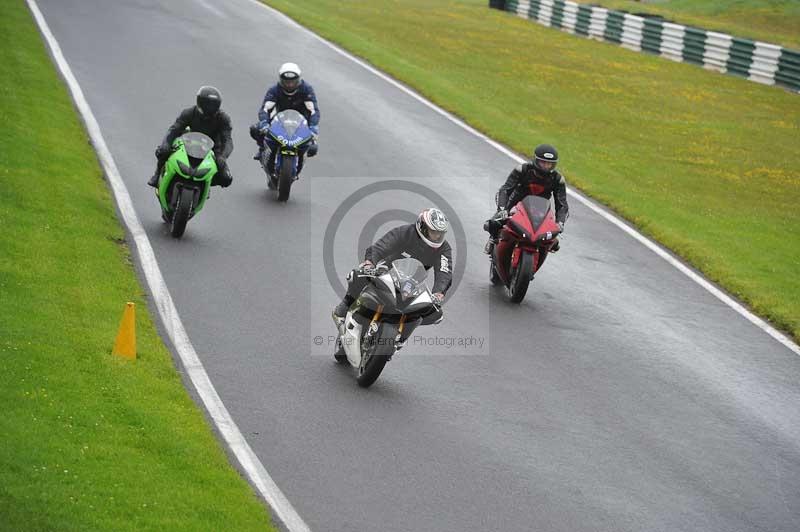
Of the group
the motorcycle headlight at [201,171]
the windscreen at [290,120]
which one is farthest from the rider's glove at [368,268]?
the windscreen at [290,120]

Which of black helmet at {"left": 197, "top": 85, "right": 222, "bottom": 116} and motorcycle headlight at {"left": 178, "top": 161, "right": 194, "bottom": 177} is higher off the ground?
black helmet at {"left": 197, "top": 85, "right": 222, "bottom": 116}

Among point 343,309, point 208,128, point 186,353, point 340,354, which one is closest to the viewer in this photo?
point 186,353

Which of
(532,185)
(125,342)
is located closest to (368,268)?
(125,342)

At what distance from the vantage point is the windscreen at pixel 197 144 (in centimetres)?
1532

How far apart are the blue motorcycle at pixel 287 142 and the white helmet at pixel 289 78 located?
A: 0.41 m

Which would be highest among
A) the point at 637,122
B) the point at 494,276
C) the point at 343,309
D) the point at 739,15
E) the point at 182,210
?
the point at 739,15

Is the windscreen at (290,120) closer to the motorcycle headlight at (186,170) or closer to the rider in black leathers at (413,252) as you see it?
the motorcycle headlight at (186,170)

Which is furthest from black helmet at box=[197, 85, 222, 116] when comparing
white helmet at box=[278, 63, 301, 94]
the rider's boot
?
the rider's boot

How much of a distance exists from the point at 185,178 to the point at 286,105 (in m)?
3.93

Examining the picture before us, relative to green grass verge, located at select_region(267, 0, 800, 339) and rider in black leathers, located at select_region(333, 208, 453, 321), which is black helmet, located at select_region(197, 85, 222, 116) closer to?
rider in black leathers, located at select_region(333, 208, 453, 321)

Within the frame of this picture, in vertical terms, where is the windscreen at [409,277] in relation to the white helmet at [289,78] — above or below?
below

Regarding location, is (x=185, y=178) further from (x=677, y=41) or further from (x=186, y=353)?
(x=677, y=41)

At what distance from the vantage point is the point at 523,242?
14.7m

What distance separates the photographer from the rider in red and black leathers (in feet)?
50.2
